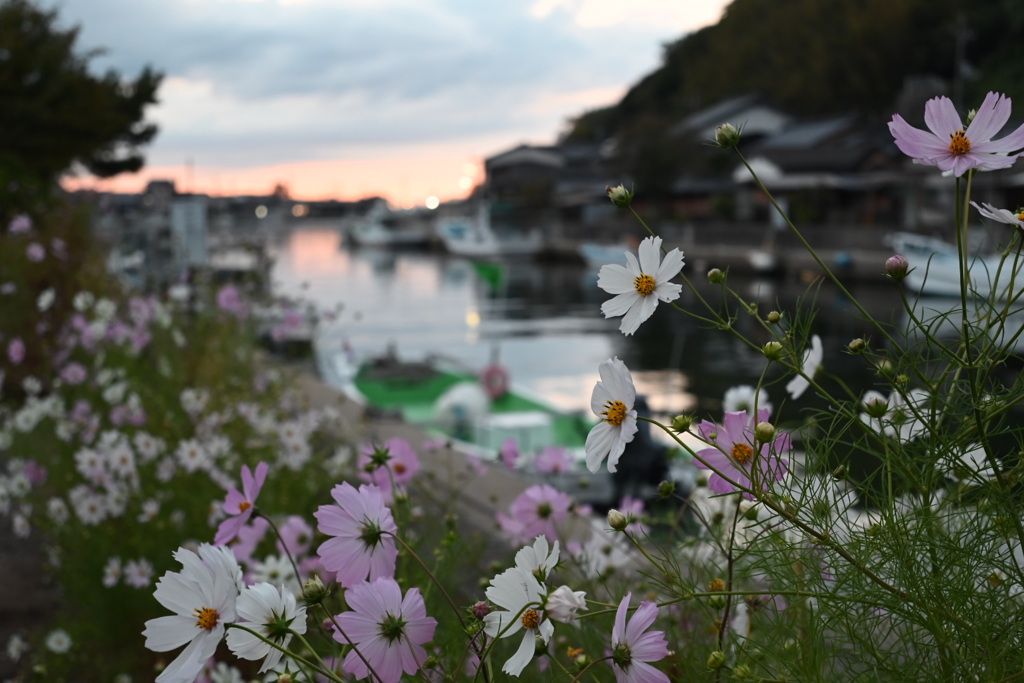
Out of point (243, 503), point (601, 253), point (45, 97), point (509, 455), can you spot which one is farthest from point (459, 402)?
point (601, 253)

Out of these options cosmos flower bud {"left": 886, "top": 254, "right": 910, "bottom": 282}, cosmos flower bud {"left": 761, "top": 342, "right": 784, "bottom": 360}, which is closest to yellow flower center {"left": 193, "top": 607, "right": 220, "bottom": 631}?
cosmos flower bud {"left": 761, "top": 342, "right": 784, "bottom": 360}

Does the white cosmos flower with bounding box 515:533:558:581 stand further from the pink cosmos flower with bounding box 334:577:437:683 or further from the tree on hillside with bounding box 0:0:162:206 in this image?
the tree on hillside with bounding box 0:0:162:206

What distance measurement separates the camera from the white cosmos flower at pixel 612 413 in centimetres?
97

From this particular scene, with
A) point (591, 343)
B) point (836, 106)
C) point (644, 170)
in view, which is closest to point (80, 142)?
point (591, 343)

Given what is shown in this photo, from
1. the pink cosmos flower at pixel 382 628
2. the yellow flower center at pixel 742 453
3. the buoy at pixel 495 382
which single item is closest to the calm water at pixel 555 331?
the buoy at pixel 495 382

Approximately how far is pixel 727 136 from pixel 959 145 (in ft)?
0.77

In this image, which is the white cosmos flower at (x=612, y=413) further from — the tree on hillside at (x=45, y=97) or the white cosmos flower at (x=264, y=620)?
the tree on hillside at (x=45, y=97)

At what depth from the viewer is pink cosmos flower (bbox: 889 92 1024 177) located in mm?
1012

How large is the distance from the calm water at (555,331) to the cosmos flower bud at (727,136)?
4.62 m

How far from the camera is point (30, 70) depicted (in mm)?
17578

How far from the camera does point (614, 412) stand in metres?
0.99

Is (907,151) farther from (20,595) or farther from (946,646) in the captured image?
(20,595)

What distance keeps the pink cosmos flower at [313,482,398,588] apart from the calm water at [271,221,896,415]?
4.56m

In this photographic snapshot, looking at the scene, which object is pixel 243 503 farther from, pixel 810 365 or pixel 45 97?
pixel 45 97
